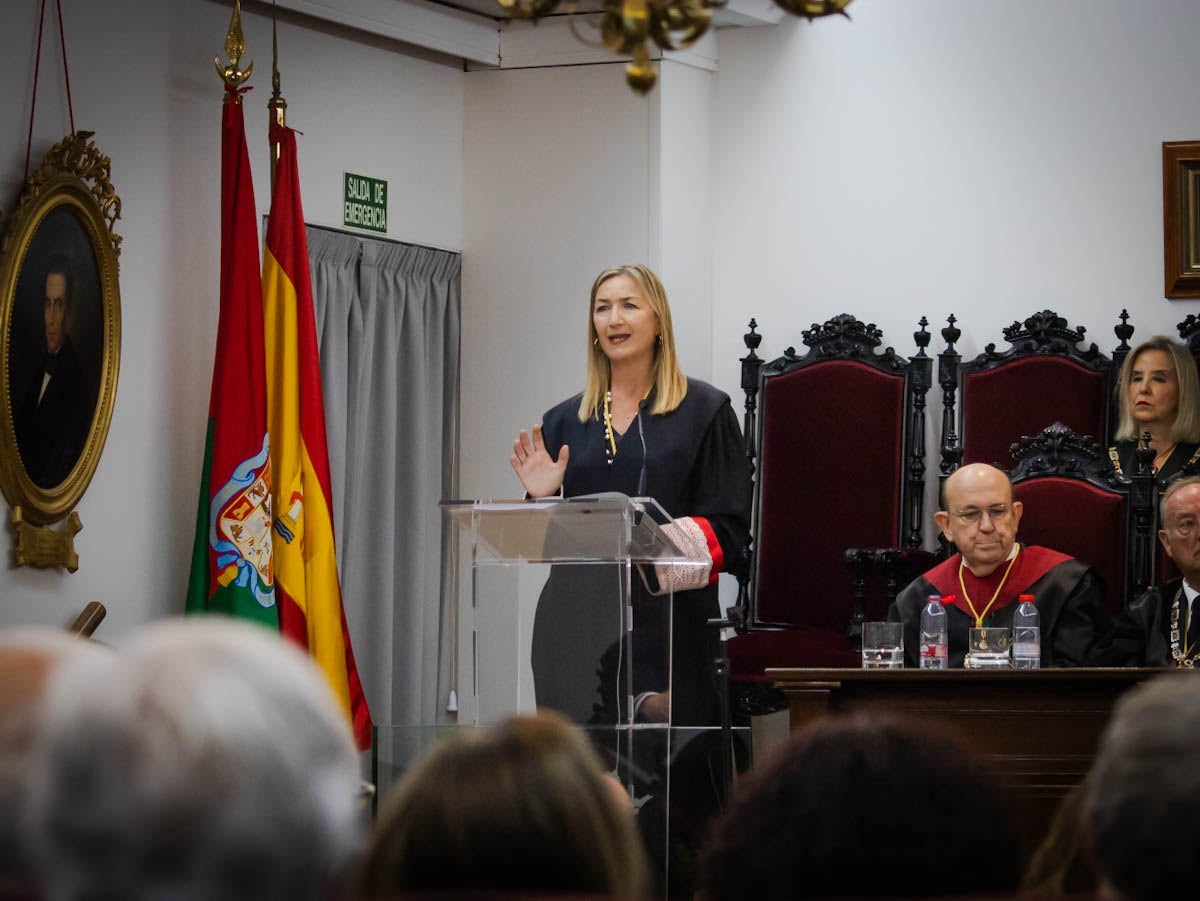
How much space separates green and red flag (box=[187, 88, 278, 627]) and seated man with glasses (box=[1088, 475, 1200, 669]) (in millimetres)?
2881

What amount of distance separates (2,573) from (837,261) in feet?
12.4

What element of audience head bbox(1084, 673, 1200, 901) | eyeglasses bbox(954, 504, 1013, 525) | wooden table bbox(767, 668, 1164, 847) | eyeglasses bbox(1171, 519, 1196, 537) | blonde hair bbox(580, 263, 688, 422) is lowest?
wooden table bbox(767, 668, 1164, 847)

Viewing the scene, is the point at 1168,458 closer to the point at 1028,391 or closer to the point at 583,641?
the point at 1028,391

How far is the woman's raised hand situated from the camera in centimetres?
449

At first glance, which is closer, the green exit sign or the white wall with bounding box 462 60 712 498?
the green exit sign

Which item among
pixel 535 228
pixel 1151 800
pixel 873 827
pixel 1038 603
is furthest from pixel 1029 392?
pixel 1151 800

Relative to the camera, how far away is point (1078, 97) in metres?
7.16

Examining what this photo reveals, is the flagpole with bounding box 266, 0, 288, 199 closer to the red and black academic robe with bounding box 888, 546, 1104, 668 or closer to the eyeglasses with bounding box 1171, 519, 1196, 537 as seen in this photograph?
the red and black academic robe with bounding box 888, 546, 1104, 668

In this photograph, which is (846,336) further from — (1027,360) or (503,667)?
(503,667)

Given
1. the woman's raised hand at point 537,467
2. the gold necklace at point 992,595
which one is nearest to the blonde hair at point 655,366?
the woman's raised hand at point 537,467

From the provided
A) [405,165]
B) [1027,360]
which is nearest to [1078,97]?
[1027,360]

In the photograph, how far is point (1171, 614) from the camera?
5109 mm

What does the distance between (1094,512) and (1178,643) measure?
105cm

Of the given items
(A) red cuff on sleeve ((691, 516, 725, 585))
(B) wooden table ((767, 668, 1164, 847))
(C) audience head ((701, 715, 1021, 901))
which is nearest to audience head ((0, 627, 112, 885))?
(C) audience head ((701, 715, 1021, 901))
